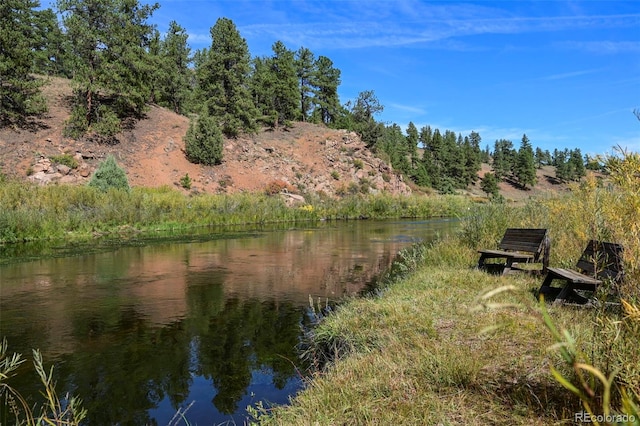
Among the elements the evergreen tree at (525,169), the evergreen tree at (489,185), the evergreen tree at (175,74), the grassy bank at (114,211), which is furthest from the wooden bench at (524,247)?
the evergreen tree at (525,169)

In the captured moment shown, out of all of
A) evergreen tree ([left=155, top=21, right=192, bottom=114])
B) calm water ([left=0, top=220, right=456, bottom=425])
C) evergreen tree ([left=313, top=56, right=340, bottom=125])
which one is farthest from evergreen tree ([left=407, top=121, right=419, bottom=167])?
calm water ([left=0, top=220, right=456, bottom=425])

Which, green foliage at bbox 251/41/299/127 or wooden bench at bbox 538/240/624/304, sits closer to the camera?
wooden bench at bbox 538/240/624/304

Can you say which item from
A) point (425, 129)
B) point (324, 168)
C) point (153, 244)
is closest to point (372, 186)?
point (324, 168)

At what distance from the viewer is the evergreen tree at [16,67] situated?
3031 cm

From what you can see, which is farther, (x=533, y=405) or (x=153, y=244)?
(x=153, y=244)

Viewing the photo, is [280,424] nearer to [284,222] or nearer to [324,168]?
[284,222]

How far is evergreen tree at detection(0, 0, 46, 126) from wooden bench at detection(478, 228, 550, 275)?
3484cm

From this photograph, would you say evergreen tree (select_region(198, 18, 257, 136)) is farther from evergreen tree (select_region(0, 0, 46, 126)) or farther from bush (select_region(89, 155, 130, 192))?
bush (select_region(89, 155, 130, 192))

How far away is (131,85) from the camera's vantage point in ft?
124

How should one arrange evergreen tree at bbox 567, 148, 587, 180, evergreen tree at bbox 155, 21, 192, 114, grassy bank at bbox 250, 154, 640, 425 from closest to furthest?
grassy bank at bbox 250, 154, 640, 425 < evergreen tree at bbox 155, 21, 192, 114 < evergreen tree at bbox 567, 148, 587, 180

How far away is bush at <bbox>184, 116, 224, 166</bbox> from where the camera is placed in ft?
129

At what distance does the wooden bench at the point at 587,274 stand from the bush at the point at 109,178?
25.2m

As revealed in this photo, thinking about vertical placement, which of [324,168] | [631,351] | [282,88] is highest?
[282,88]

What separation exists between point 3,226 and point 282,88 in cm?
4284
